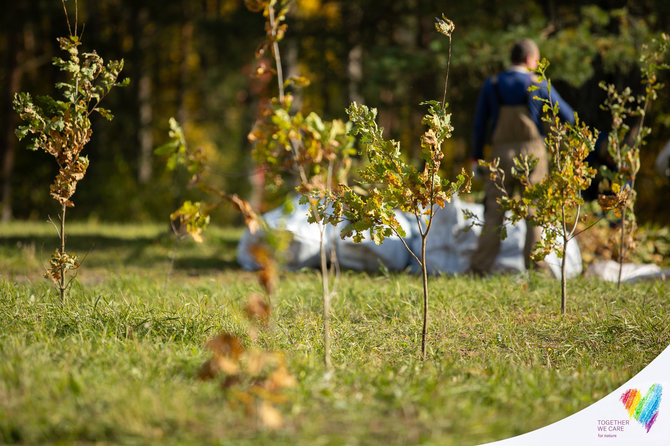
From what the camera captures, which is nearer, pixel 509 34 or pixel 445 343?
pixel 445 343

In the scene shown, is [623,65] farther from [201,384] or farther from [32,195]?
[32,195]

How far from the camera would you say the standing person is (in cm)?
503

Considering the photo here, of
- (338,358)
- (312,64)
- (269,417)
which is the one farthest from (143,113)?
(269,417)

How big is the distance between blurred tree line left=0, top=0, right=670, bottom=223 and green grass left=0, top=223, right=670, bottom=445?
2908 mm

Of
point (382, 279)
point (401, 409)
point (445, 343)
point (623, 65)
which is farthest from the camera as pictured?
point (623, 65)

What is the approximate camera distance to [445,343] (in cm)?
334

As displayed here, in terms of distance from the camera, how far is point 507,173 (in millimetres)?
5250

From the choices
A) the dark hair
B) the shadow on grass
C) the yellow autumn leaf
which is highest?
the dark hair

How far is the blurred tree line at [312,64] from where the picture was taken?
7.31 metres

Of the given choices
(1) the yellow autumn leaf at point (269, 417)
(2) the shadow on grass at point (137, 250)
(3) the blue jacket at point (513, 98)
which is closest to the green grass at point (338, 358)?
(1) the yellow autumn leaf at point (269, 417)

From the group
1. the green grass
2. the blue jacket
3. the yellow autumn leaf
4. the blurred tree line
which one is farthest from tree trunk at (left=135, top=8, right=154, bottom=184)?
the yellow autumn leaf

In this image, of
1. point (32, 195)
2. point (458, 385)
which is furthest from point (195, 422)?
point (32, 195)

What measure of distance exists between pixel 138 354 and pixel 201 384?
18.5 inches

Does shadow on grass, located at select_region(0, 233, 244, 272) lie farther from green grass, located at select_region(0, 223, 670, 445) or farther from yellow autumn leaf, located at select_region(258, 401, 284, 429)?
yellow autumn leaf, located at select_region(258, 401, 284, 429)
